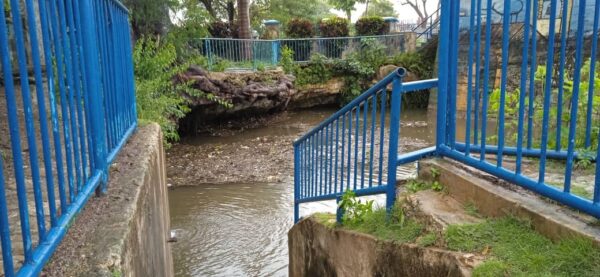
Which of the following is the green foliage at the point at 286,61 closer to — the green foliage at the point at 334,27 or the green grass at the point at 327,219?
the green foliage at the point at 334,27

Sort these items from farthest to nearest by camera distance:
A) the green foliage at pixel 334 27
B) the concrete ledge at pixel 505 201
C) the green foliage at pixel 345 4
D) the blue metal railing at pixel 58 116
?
the green foliage at pixel 345 4, the green foliage at pixel 334 27, the concrete ledge at pixel 505 201, the blue metal railing at pixel 58 116

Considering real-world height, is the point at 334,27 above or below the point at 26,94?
above

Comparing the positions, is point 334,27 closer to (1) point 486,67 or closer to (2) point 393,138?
(2) point 393,138

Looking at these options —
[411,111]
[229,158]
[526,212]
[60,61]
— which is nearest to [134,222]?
[60,61]

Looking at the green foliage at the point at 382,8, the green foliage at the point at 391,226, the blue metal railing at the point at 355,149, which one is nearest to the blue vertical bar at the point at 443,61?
the blue metal railing at the point at 355,149

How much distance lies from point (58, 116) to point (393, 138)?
2080 millimetres

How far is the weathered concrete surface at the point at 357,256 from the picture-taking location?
2432mm

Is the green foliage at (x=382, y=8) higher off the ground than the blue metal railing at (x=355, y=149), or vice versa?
the green foliage at (x=382, y=8)

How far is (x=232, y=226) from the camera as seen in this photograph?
23.5 feet

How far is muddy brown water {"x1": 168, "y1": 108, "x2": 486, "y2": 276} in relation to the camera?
5.89 m

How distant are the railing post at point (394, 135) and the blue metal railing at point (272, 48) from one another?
40.3 feet

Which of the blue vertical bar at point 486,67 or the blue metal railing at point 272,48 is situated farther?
the blue metal railing at point 272,48

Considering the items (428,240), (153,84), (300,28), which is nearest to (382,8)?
(300,28)

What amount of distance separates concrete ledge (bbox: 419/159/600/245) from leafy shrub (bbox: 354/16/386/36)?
18123 mm
